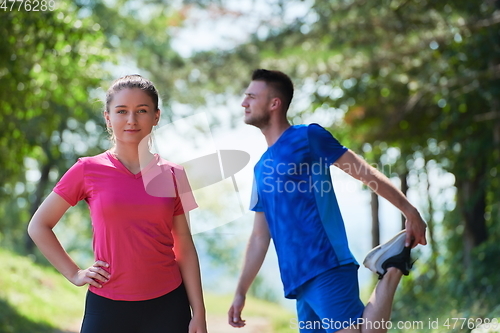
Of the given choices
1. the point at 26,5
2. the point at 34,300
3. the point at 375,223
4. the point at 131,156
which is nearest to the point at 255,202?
the point at 131,156

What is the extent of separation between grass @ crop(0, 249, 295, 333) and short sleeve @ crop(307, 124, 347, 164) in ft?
19.0

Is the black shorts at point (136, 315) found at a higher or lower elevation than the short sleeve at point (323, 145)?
lower

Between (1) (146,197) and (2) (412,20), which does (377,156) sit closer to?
(2) (412,20)

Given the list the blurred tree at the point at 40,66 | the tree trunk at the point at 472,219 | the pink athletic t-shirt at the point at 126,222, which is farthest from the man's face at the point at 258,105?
the tree trunk at the point at 472,219

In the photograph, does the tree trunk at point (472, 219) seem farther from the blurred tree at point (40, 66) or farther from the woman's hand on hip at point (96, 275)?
the woman's hand on hip at point (96, 275)

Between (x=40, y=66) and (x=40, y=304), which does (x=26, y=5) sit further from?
(x=40, y=304)

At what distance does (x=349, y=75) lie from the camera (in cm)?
989

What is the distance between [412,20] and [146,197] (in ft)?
25.0

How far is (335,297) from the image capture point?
3.59 metres

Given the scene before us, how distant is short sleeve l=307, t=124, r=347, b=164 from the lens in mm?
3721

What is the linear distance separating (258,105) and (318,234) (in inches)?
37.5

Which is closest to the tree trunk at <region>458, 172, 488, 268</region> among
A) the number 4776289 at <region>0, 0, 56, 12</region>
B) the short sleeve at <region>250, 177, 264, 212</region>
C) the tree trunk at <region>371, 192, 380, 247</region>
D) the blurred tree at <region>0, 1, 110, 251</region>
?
the tree trunk at <region>371, 192, 380, 247</region>

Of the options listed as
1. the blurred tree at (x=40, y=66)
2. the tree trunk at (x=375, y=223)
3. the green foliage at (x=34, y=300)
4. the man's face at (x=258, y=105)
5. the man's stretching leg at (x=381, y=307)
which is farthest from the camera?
the tree trunk at (x=375, y=223)

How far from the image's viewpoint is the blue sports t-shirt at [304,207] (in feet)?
12.1
